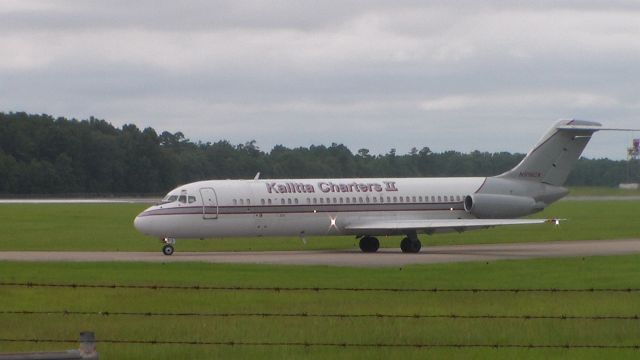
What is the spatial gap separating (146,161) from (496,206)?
247 ft

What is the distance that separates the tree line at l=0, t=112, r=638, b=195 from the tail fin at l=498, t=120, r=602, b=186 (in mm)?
49164

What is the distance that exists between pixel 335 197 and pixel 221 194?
4.09m

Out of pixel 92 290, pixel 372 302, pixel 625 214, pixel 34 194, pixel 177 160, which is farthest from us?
pixel 34 194

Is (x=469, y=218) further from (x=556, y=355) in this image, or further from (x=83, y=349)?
(x=83, y=349)

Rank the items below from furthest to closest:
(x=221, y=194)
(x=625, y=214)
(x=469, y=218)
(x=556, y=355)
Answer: (x=625, y=214) → (x=469, y=218) → (x=221, y=194) → (x=556, y=355)

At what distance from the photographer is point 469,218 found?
4506 cm

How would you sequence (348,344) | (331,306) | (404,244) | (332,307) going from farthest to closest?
(404,244) → (331,306) → (332,307) → (348,344)

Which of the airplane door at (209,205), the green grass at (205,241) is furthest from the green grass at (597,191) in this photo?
the airplane door at (209,205)

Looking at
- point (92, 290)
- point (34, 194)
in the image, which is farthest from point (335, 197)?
point (34, 194)

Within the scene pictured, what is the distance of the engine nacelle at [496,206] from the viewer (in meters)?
44.6

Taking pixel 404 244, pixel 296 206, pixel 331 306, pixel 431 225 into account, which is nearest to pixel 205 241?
pixel 296 206

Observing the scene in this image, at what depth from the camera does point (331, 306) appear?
23969 millimetres

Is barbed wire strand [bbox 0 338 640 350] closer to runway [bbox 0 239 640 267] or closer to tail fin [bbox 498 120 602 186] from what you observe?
runway [bbox 0 239 640 267]

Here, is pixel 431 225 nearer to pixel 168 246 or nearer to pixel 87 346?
pixel 168 246
